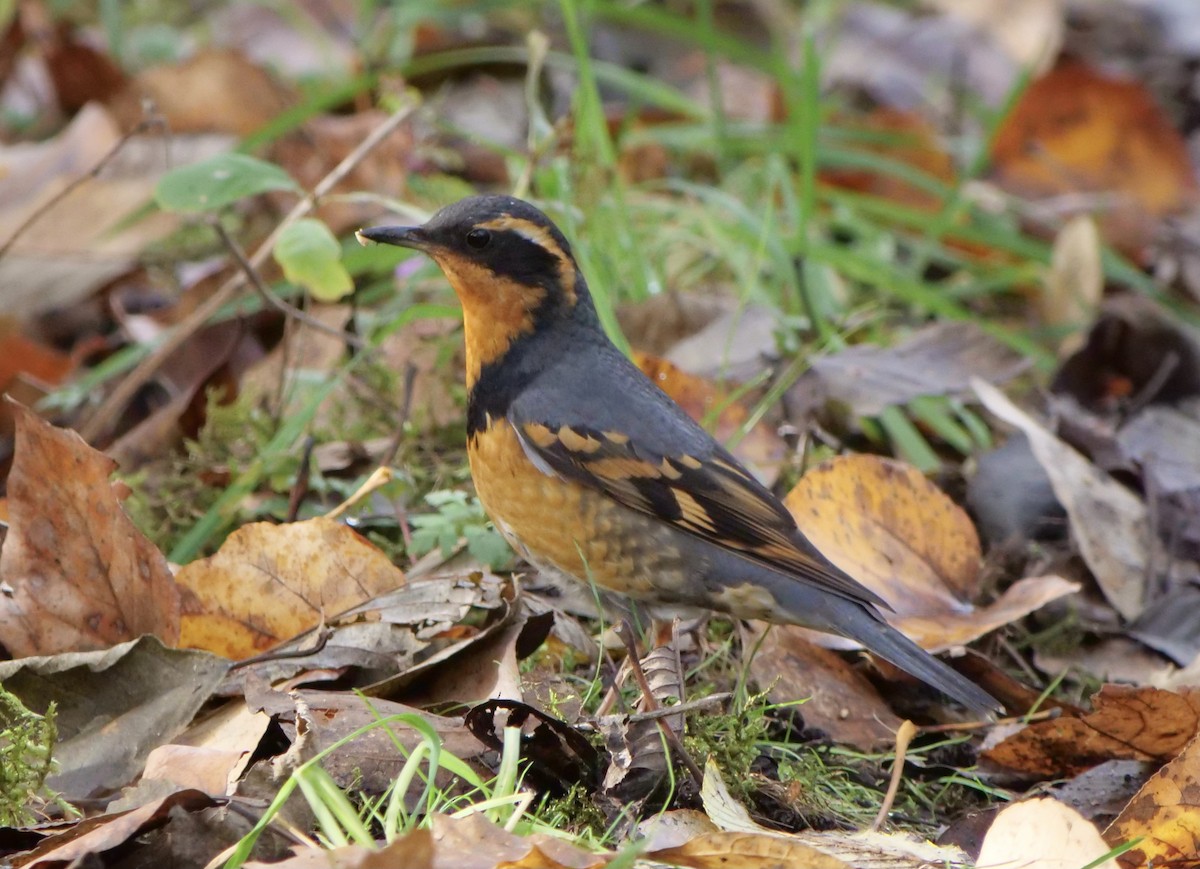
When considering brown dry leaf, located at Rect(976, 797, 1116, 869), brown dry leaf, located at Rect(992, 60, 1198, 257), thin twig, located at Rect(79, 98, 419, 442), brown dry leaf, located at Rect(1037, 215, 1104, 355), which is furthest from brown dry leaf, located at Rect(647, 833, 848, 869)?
brown dry leaf, located at Rect(992, 60, 1198, 257)

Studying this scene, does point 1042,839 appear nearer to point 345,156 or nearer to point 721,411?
point 721,411

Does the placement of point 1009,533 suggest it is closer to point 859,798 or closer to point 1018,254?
point 859,798

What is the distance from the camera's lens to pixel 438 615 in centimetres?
386

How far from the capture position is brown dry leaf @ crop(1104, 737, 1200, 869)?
3.28m

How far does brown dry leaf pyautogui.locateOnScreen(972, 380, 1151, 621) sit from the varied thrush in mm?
969

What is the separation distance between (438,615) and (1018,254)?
425cm

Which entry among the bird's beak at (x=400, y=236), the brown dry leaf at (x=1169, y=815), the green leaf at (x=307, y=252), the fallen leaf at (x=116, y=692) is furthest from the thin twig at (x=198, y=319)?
the brown dry leaf at (x=1169, y=815)

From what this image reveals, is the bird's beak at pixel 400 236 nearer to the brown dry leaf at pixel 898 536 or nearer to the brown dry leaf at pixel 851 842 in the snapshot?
the brown dry leaf at pixel 898 536

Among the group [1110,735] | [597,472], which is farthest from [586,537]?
[1110,735]

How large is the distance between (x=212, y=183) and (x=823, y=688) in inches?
92.8

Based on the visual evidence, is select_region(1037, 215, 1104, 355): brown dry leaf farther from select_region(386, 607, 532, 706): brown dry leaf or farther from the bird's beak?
select_region(386, 607, 532, 706): brown dry leaf

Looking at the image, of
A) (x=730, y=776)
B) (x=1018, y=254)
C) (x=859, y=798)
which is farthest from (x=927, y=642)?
(x=1018, y=254)

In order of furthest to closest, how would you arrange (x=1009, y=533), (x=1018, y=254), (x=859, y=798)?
(x=1018, y=254)
(x=1009, y=533)
(x=859, y=798)

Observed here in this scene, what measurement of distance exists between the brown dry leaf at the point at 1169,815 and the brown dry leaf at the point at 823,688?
2.53 feet
